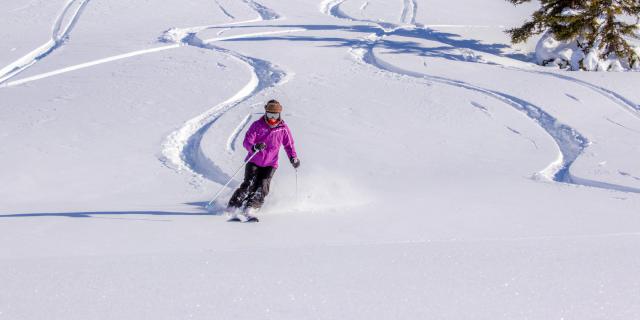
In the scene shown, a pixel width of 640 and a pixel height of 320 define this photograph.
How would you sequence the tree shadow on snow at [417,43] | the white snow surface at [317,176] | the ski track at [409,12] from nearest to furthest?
the white snow surface at [317,176] < the tree shadow on snow at [417,43] < the ski track at [409,12]

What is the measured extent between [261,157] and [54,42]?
14867mm

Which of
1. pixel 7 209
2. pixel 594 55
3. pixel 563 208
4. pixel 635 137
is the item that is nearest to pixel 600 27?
pixel 594 55

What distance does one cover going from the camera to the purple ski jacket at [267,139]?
23.5 feet

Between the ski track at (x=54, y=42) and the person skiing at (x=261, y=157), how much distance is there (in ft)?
34.4

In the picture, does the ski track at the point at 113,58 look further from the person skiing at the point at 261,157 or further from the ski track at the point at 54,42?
the person skiing at the point at 261,157

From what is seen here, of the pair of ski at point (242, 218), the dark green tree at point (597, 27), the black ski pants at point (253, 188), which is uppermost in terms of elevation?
the dark green tree at point (597, 27)

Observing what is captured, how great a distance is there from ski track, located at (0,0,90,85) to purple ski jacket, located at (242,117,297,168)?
415 inches

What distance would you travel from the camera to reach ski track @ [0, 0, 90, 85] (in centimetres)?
1617

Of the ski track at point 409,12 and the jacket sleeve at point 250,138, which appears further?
the ski track at point 409,12

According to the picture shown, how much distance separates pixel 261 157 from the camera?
24.0 feet

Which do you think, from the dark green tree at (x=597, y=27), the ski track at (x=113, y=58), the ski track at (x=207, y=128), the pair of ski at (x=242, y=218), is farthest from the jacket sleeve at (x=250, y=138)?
the dark green tree at (x=597, y=27)

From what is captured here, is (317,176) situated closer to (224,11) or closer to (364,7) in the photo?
(224,11)

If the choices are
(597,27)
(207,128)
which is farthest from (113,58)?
(597,27)

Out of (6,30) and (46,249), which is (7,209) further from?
(6,30)
